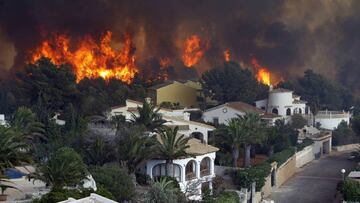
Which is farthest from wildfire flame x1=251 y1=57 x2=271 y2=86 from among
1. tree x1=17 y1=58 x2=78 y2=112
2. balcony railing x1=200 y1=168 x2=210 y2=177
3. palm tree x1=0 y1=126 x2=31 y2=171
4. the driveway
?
palm tree x1=0 y1=126 x2=31 y2=171

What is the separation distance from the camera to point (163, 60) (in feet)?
304

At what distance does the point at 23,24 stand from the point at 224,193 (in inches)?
2128

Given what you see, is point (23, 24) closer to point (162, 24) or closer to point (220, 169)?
point (162, 24)

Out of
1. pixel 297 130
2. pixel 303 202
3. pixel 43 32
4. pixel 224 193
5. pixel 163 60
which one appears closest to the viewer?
pixel 224 193

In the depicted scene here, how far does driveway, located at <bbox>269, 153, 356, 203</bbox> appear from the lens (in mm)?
43175

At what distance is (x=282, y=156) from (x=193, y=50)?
47.4 metres

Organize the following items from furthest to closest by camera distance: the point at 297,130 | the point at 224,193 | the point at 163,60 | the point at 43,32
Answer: the point at 163,60 < the point at 43,32 < the point at 297,130 < the point at 224,193

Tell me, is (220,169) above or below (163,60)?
below

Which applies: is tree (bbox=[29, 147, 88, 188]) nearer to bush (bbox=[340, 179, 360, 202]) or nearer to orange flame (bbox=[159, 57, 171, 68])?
bush (bbox=[340, 179, 360, 202])

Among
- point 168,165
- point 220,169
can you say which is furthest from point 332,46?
point 168,165

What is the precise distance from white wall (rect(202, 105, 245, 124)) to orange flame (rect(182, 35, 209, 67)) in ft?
108

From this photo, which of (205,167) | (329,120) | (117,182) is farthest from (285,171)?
(329,120)

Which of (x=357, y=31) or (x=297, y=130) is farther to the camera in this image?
(x=357, y=31)

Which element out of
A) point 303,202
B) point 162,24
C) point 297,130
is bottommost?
point 303,202
